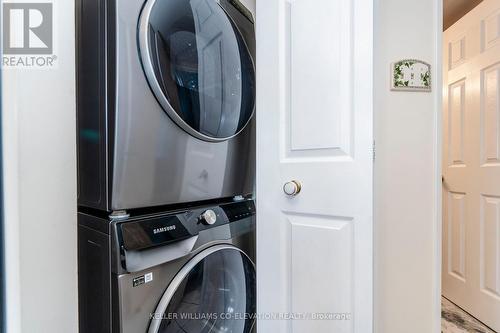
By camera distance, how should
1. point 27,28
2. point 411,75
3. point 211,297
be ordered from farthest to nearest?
point 411,75 < point 211,297 < point 27,28

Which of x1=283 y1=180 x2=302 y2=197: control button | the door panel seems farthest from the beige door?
x1=283 y1=180 x2=302 y2=197: control button

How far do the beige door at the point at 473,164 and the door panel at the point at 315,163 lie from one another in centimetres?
141

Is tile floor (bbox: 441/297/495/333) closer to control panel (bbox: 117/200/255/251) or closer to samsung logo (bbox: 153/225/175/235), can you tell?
control panel (bbox: 117/200/255/251)

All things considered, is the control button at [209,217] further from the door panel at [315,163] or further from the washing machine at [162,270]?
the door panel at [315,163]

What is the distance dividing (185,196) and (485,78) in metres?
2.03

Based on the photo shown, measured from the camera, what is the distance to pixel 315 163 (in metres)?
0.87

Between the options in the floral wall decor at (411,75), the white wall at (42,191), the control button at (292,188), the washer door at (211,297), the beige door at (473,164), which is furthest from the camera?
the beige door at (473,164)

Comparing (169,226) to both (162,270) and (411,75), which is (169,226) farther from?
(411,75)

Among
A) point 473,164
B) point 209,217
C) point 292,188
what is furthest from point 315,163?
point 473,164

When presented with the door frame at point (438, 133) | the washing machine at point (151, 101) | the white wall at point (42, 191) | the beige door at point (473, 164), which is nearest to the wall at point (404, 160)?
the door frame at point (438, 133)

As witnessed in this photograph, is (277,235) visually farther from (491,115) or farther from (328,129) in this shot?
(491,115)

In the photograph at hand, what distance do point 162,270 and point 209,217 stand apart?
0.67 feet

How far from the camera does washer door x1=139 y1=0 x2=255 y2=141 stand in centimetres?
67

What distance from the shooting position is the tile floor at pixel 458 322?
1617 mm
